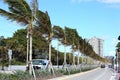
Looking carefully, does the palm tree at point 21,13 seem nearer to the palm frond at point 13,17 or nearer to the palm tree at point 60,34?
the palm frond at point 13,17

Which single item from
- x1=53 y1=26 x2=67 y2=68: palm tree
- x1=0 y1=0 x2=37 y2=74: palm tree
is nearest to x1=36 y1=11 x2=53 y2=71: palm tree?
x1=0 y1=0 x2=37 y2=74: palm tree

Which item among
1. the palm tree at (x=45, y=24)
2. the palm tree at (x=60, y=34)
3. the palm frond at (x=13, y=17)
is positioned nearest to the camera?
the palm frond at (x=13, y=17)

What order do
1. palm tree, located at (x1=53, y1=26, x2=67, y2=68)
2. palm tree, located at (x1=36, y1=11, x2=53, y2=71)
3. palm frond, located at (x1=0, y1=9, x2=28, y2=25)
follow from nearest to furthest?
palm frond, located at (x1=0, y1=9, x2=28, y2=25) < palm tree, located at (x1=36, y1=11, x2=53, y2=71) < palm tree, located at (x1=53, y1=26, x2=67, y2=68)

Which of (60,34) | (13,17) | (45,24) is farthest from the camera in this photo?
(60,34)

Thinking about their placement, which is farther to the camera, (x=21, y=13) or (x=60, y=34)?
(x=60, y=34)

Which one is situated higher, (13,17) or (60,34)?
(60,34)

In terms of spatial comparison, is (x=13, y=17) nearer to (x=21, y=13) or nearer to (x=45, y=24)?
Answer: (x=21, y=13)

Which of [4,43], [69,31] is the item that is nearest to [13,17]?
[69,31]

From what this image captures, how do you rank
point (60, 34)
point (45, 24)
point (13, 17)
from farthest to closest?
point (60, 34)
point (45, 24)
point (13, 17)

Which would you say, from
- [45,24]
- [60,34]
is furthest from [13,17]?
[60,34]

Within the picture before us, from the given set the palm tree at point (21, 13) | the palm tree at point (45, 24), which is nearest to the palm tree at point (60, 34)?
the palm tree at point (45, 24)

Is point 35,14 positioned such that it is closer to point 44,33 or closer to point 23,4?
point 23,4

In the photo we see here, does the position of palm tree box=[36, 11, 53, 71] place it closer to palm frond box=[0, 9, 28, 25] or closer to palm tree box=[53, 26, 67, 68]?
palm frond box=[0, 9, 28, 25]

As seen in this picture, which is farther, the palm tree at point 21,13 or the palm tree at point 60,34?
the palm tree at point 60,34
